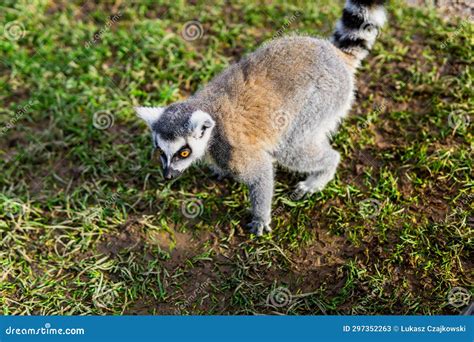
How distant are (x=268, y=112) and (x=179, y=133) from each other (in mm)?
791

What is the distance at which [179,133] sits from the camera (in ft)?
13.1

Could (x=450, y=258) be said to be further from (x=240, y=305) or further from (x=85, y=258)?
(x=85, y=258)

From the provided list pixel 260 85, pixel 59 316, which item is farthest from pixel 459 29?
pixel 59 316

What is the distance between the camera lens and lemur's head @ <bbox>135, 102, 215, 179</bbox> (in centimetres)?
397

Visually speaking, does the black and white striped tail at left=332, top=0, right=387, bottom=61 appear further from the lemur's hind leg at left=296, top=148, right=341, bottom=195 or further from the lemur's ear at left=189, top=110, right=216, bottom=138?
the lemur's ear at left=189, top=110, right=216, bottom=138

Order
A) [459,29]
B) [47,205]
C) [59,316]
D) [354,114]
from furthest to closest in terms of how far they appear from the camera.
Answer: [459,29] → [354,114] → [47,205] → [59,316]

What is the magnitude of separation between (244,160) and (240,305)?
117cm

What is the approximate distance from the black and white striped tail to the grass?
0.87 m

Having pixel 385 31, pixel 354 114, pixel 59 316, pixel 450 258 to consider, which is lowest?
pixel 59 316

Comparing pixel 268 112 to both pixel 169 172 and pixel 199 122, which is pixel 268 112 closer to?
pixel 199 122

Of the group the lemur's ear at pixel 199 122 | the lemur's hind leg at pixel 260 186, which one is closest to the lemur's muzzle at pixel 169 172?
the lemur's ear at pixel 199 122

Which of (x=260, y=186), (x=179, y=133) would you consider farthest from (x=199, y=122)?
(x=260, y=186)

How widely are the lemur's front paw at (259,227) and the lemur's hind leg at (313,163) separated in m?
0.47

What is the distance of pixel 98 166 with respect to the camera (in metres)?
5.18
